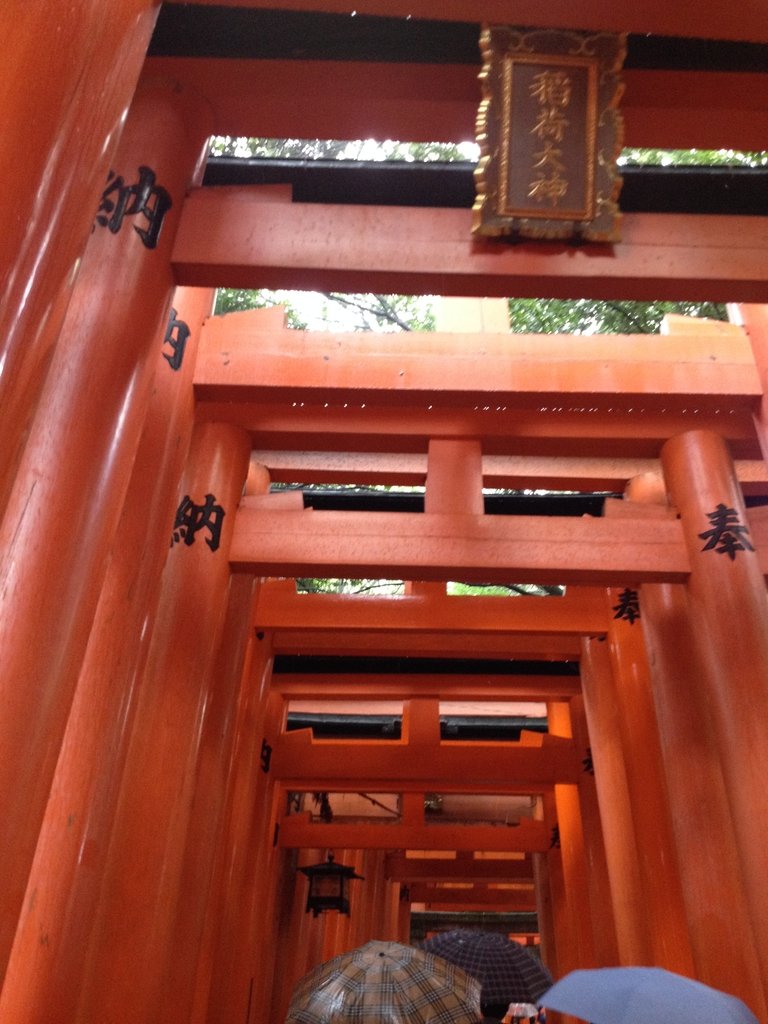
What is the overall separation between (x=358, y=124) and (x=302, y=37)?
1.42 ft

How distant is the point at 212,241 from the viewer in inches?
145

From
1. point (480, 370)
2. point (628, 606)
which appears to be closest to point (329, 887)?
point (628, 606)

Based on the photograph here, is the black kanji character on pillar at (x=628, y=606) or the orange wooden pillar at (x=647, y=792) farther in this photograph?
the black kanji character on pillar at (x=628, y=606)

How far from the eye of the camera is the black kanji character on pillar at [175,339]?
184 inches

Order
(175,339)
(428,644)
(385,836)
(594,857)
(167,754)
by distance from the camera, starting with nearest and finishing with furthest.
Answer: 1. (167,754)
2. (175,339)
3. (428,644)
4. (594,857)
5. (385,836)

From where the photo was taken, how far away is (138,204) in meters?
3.51

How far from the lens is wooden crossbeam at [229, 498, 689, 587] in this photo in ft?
17.0

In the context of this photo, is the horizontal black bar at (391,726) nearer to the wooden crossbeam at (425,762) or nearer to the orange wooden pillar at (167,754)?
the wooden crossbeam at (425,762)

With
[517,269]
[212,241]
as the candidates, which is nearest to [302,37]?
[212,241]

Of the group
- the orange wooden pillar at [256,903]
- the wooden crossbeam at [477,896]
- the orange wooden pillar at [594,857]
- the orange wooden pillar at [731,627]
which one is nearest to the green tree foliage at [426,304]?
the orange wooden pillar at [731,627]

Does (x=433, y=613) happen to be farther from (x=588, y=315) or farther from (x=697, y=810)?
(x=588, y=315)

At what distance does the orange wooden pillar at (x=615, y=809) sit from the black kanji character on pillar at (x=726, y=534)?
2.39 m

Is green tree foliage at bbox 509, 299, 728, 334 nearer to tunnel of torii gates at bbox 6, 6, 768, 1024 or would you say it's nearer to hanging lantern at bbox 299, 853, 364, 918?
tunnel of torii gates at bbox 6, 6, 768, 1024

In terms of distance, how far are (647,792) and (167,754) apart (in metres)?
3.51
